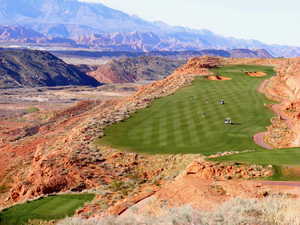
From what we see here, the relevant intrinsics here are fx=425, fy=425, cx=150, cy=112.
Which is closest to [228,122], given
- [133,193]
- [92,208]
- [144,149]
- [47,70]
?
[144,149]

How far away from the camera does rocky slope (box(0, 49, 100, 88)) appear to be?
151 m

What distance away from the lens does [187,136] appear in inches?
1293

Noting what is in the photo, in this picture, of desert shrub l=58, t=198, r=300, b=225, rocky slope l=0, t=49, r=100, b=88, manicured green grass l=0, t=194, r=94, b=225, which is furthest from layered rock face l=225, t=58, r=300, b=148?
rocky slope l=0, t=49, r=100, b=88

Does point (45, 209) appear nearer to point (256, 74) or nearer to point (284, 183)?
point (284, 183)

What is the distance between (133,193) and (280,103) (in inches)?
1072

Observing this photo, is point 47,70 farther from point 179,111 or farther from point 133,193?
point 133,193

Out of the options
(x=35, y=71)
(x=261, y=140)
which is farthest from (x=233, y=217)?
(x=35, y=71)

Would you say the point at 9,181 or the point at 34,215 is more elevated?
the point at 34,215

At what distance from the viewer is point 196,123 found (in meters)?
36.4

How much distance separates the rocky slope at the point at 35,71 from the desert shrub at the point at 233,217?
13816 cm

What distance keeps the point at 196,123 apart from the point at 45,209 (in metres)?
19.4

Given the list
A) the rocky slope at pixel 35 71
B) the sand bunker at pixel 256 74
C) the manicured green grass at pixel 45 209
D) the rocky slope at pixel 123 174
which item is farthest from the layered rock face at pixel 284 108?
the rocky slope at pixel 35 71

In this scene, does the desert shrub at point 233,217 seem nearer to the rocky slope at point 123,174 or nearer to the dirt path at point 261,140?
the rocky slope at point 123,174

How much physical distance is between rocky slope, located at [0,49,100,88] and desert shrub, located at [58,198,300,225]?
138161mm
